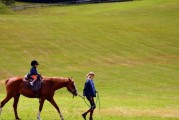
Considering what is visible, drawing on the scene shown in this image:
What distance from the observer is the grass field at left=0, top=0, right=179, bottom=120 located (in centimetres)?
2398

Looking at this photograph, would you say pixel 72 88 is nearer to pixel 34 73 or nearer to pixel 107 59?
pixel 34 73

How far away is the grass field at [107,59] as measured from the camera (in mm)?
23984

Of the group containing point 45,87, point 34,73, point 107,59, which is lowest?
point 107,59

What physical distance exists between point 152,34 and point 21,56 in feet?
71.4

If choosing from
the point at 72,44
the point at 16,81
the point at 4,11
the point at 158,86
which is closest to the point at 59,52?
A: the point at 72,44

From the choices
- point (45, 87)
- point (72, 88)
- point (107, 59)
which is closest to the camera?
point (72, 88)

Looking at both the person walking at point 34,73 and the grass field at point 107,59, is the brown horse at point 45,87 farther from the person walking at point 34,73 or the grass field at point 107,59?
the grass field at point 107,59

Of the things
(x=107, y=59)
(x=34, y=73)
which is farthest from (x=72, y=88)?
(x=107, y=59)

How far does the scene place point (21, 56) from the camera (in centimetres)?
4806

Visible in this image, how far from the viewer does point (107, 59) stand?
159ft

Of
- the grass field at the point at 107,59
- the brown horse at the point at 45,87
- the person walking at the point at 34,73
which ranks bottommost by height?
the grass field at the point at 107,59

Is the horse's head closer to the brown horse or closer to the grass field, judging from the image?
the brown horse

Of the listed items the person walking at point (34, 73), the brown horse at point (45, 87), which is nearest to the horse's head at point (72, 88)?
the brown horse at point (45, 87)

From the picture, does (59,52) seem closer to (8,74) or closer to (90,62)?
(90,62)
